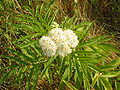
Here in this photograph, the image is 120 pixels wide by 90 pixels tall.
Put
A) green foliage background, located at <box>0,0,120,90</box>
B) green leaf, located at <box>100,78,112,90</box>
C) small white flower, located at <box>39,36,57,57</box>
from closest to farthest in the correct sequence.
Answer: small white flower, located at <box>39,36,57,57</box> → green foliage background, located at <box>0,0,120,90</box> → green leaf, located at <box>100,78,112,90</box>

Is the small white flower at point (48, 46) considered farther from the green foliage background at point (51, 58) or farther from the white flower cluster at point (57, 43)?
the green foliage background at point (51, 58)

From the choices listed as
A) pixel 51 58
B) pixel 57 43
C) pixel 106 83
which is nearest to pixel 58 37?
pixel 57 43

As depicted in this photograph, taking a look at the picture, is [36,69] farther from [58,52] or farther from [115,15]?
[115,15]

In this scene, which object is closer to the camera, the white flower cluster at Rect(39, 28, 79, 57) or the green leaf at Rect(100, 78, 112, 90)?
the white flower cluster at Rect(39, 28, 79, 57)

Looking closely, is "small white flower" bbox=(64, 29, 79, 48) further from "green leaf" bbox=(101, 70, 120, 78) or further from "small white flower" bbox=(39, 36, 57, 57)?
"green leaf" bbox=(101, 70, 120, 78)

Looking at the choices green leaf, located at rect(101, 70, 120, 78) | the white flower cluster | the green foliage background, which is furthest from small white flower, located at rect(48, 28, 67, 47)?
green leaf, located at rect(101, 70, 120, 78)

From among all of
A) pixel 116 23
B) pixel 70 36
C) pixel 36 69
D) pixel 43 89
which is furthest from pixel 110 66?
pixel 116 23

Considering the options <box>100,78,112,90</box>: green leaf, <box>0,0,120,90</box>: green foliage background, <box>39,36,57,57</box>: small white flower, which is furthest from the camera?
<box>100,78,112,90</box>: green leaf

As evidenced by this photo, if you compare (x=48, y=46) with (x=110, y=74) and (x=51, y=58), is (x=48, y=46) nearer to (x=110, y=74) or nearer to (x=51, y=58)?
(x=51, y=58)

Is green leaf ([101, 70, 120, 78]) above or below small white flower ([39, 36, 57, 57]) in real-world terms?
below
